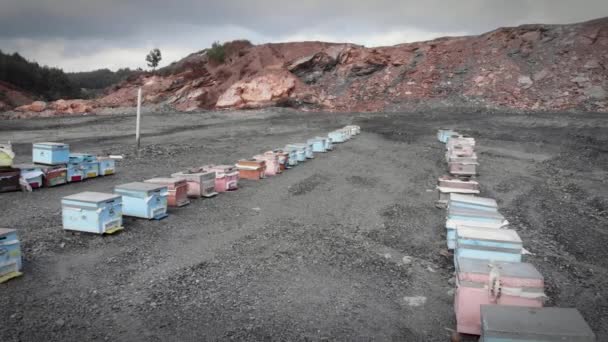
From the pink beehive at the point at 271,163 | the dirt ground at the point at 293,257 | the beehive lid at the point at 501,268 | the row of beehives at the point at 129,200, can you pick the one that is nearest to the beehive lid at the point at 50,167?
the row of beehives at the point at 129,200

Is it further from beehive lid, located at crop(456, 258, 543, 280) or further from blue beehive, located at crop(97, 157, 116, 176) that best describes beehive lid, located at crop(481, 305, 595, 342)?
blue beehive, located at crop(97, 157, 116, 176)

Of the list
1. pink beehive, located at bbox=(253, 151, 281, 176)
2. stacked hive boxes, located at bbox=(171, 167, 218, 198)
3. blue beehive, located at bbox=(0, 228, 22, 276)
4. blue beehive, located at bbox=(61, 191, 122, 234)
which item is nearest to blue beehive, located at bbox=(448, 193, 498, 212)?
stacked hive boxes, located at bbox=(171, 167, 218, 198)

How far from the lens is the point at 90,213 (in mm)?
7492

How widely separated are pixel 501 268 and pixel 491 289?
0.30 metres

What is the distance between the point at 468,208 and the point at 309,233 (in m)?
2.81

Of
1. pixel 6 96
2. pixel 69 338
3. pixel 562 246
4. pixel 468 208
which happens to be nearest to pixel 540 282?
pixel 468 208

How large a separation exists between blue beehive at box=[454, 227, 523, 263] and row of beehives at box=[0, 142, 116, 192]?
9.38 meters

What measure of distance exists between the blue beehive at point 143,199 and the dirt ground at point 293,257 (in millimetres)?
213

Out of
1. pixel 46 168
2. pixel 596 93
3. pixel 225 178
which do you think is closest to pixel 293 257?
pixel 225 178

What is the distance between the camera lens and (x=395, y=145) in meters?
21.1

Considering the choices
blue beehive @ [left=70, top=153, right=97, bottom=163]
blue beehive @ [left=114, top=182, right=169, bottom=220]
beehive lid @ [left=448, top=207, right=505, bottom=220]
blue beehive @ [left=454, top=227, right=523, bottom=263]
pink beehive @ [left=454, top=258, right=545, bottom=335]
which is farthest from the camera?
blue beehive @ [left=70, top=153, right=97, bottom=163]

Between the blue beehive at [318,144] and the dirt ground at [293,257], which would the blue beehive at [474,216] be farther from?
the blue beehive at [318,144]

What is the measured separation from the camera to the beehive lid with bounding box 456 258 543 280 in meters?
4.82

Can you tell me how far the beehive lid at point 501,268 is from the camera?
482 centimetres
